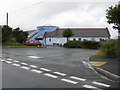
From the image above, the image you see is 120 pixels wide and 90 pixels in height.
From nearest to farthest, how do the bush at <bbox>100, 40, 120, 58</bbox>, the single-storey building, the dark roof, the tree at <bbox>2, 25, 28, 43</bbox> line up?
the bush at <bbox>100, 40, 120, 58</bbox>, the tree at <bbox>2, 25, 28, 43</bbox>, the single-storey building, the dark roof

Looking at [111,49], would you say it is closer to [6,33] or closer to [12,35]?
[6,33]

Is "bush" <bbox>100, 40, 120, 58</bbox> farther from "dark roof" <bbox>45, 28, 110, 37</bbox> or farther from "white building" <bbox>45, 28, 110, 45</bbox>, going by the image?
"dark roof" <bbox>45, 28, 110, 37</bbox>

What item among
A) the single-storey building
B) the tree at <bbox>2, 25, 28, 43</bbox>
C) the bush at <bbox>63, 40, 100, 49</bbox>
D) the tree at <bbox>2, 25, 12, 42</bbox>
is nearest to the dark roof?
the single-storey building

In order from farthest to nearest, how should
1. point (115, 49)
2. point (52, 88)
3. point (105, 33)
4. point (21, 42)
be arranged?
1. point (105, 33)
2. point (21, 42)
3. point (115, 49)
4. point (52, 88)

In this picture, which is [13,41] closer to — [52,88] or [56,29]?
[56,29]

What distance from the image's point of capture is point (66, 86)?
477 centimetres

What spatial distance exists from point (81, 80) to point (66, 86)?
0.90 m

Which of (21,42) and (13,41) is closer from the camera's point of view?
(13,41)

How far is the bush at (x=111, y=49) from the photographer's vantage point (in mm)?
11116

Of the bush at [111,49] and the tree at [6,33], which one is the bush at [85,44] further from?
the bush at [111,49]

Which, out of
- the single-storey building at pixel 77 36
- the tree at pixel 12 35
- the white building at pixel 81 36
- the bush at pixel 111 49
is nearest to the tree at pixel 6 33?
the tree at pixel 12 35

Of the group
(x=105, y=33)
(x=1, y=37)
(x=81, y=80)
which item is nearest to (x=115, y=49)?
(x=81, y=80)

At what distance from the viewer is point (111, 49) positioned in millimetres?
11523

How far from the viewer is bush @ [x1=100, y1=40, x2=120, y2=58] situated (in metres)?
11.1
